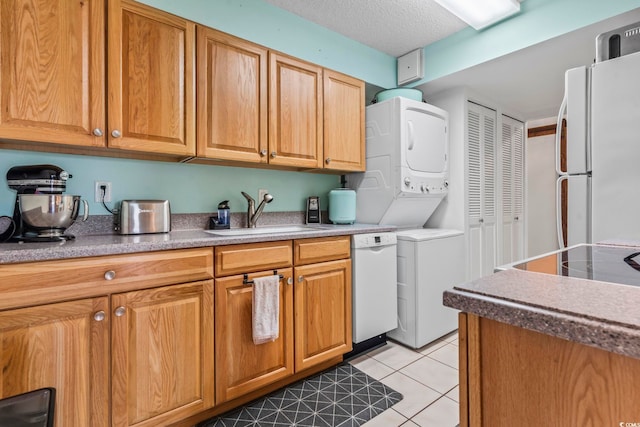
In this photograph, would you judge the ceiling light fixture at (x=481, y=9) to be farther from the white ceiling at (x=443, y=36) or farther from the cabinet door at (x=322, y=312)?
the cabinet door at (x=322, y=312)

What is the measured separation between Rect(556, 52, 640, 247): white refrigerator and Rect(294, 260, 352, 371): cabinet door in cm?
134

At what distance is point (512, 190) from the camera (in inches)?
141

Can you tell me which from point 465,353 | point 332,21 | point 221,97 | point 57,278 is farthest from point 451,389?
point 332,21

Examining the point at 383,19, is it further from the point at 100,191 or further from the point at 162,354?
the point at 162,354

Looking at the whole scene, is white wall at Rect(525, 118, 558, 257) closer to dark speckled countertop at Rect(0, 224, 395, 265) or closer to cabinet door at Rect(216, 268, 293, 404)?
cabinet door at Rect(216, 268, 293, 404)

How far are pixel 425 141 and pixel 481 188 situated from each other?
2.97ft

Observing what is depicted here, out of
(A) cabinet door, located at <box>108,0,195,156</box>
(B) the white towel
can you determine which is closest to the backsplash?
(A) cabinet door, located at <box>108,0,195,156</box>

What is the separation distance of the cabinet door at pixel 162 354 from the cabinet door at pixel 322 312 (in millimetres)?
530

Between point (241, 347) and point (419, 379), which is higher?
point (241, 347)

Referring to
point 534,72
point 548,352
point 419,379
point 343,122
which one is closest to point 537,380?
point 548,352

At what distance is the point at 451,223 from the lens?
Result: 114 inches

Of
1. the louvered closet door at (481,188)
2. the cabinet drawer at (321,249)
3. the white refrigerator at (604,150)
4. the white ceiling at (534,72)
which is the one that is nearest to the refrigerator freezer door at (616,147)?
the white refrigerator at (604,150)

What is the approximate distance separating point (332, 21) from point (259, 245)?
182 cm

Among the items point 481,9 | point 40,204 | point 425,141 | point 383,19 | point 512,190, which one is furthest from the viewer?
point 512,190
